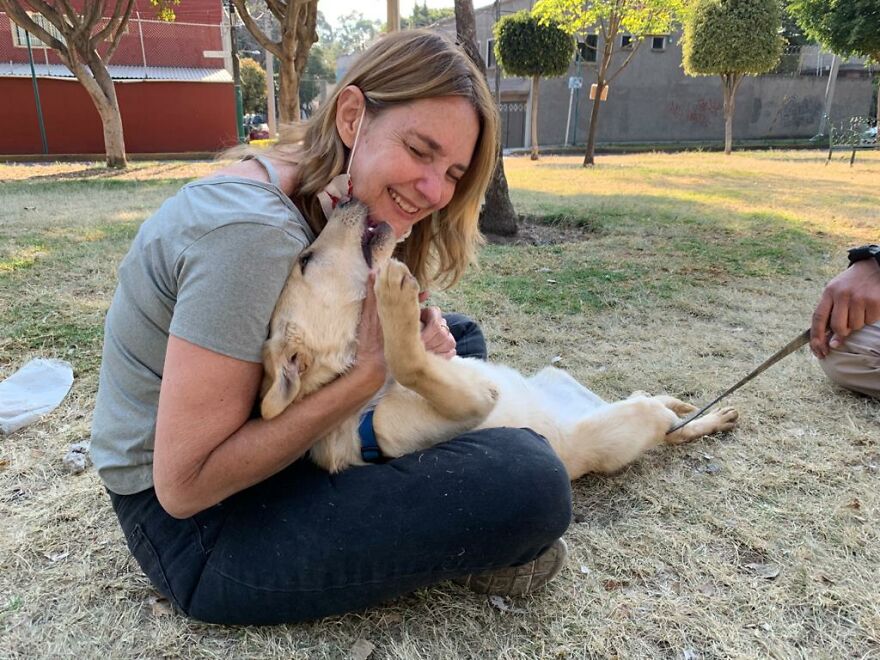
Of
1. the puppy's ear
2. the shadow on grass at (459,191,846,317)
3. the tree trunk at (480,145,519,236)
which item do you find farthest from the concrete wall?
the puppy's ear

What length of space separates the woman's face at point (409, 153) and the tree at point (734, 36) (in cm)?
2211

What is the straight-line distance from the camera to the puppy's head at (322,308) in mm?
1520

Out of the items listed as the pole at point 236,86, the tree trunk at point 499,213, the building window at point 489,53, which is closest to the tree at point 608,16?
the pole at point 236,86

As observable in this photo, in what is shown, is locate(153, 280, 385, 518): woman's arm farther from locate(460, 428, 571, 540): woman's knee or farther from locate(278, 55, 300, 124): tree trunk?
locate(278, 55, 300, 124): tree trunk

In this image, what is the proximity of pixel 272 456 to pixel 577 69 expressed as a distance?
106 feet

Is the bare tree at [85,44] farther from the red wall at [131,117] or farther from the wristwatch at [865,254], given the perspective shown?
the wristwatch at [865,254]

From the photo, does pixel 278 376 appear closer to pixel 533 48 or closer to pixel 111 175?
pixel 111 175

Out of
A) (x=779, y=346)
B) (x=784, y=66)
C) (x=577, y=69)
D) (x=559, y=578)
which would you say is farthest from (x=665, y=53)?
(x=559, y=578)

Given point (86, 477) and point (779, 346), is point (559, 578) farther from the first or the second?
point (779, 346)

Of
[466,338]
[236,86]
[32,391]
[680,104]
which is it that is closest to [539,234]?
[466,338]

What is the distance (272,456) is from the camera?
150 cm

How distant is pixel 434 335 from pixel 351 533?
68cm

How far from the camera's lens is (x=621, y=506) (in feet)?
7.55

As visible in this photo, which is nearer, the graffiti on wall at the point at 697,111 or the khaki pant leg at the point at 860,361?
the khaki pant leg at the point at 860,361
